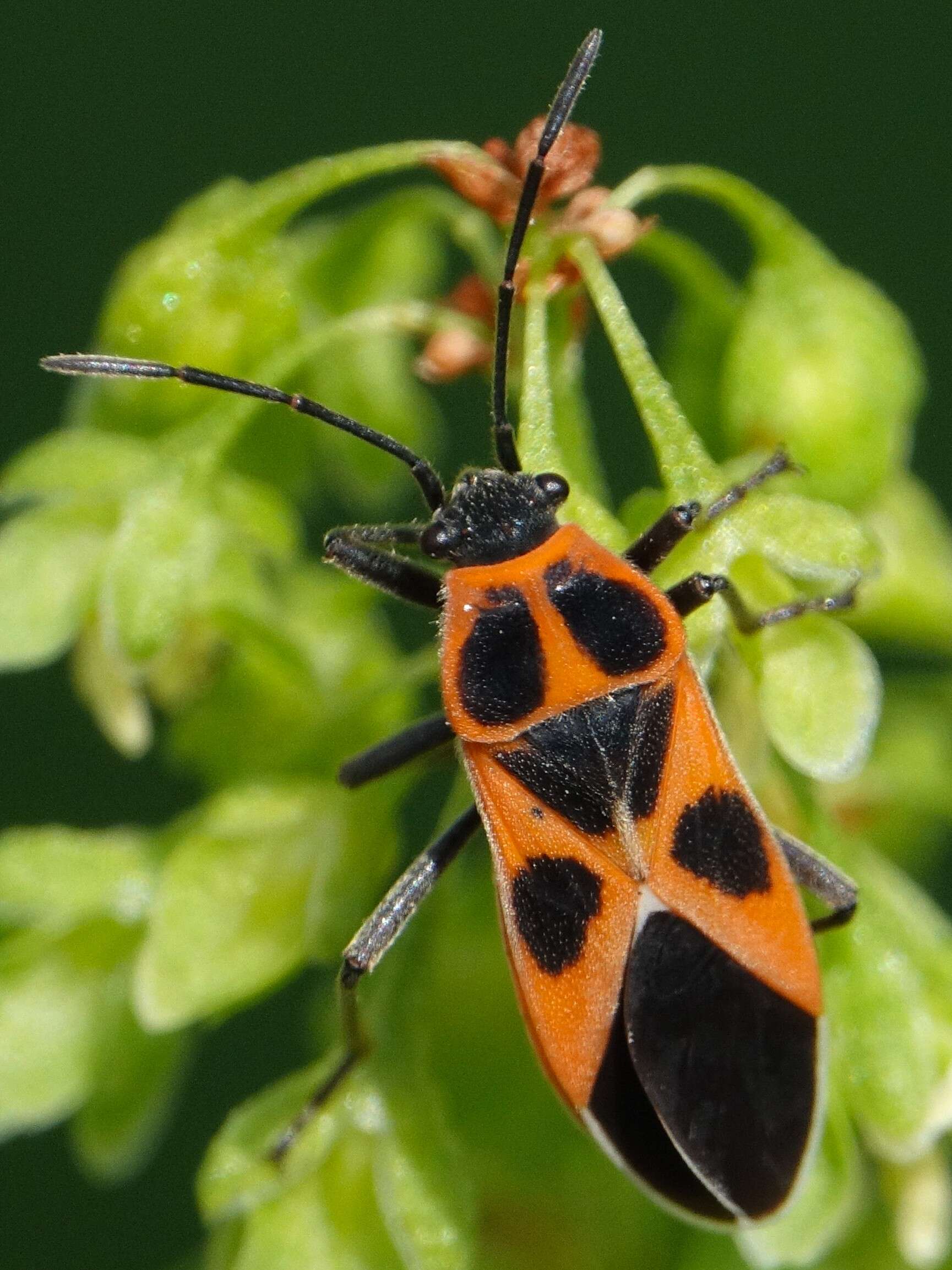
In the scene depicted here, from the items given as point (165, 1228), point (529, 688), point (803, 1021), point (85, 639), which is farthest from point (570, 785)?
point (165, 1228)

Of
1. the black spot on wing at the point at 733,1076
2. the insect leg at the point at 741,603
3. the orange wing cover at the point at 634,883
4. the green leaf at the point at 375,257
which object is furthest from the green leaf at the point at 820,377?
the black spot on wing at the point at 733,1076

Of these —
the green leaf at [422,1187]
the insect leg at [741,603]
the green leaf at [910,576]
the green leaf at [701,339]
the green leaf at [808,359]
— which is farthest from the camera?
the green leaf at [910,576]

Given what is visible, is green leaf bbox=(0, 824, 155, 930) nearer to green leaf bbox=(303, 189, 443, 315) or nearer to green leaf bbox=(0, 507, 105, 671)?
green leaf bbox=(0, 507, 105, 671)

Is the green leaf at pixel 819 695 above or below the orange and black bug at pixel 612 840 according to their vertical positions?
above

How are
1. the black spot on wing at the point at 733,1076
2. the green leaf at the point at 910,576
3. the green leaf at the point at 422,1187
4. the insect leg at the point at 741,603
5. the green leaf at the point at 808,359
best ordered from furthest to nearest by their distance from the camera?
the green leaf at the point at 910,576 < the green leaf at the point at 808,359 < the green leaf at the point at 422,1187 < the insect leg at the point at 741,603 < the black spot on wing at the point at 733,1076

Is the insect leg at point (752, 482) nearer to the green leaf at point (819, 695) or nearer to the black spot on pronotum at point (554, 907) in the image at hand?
the green leaf at point (819, 695)

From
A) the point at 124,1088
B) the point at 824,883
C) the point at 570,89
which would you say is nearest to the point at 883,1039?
the point at 824,883

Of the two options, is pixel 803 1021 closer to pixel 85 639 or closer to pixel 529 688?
pixel 529 688

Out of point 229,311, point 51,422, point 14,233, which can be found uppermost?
point 229,311
